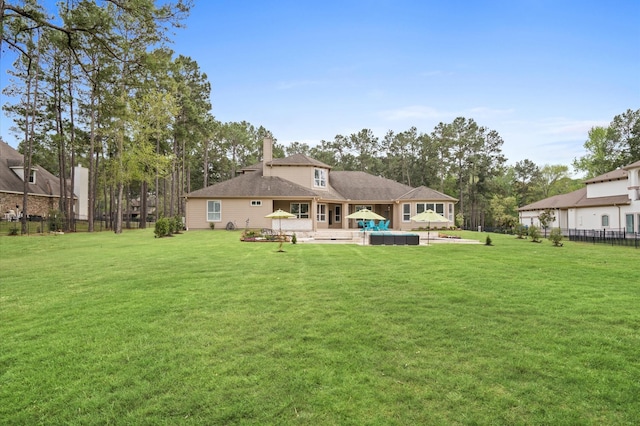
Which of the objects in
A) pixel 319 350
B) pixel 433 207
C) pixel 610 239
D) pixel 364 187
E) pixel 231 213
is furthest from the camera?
pixel 364 187

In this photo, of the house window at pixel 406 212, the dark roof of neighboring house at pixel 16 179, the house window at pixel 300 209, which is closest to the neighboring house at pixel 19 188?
the dark roof of neighboring house at pixel 16 179

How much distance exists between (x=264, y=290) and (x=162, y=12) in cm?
693

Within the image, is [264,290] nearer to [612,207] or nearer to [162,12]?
[162,12]

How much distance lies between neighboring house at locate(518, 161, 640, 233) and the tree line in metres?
5.22

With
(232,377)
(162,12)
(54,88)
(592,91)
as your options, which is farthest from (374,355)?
(54,88)

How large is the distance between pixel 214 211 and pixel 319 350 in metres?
24.7

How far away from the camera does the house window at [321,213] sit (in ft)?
99.3

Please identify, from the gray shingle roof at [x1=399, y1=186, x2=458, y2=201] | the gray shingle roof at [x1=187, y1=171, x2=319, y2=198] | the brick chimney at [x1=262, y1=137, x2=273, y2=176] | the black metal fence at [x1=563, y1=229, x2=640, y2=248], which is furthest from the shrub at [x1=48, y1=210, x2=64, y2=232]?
the black metal fence at [x1=563, y1=229, x2=640, y2=248]

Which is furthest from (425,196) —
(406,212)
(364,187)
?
(364,187)

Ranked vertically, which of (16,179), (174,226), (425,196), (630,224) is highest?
(16,179)

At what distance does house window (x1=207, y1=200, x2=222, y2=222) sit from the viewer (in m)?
27.4

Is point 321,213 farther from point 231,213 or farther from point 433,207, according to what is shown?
point 433,207

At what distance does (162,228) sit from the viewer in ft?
66.7

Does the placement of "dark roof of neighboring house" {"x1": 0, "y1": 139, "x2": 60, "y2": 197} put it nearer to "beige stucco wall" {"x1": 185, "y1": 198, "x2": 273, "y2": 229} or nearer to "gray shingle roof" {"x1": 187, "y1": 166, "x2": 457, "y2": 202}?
"beige stucco wall" {"x1": 185, "y1": 198, "x2": 273, "y2": 229}
